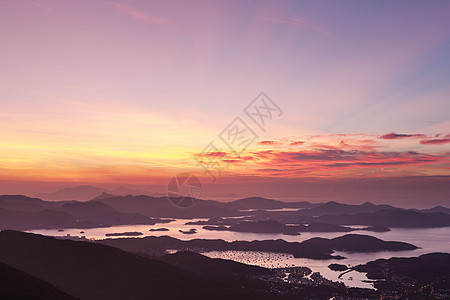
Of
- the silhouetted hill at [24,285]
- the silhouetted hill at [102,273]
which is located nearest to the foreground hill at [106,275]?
the silhouetted hill at [102,273]

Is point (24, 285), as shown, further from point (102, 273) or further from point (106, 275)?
point (102, 273)

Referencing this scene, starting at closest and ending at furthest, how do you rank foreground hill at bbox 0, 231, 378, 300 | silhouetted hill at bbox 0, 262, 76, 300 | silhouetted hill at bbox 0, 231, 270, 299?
1. silhouetted hill at bbox 0, 262, 76, 300
2. foreground hill at bbox 0, 231, 378, 300
3. silhouetted hill at bbox 0, 231, 270, 299

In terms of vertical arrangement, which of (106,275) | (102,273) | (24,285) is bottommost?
(106,275)

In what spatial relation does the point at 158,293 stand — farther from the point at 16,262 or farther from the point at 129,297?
the point at 16,262

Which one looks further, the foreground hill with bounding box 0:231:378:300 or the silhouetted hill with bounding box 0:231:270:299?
the silhouetted hill with bounding box 0:231:270:299

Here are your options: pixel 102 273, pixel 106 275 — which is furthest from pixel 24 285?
pixel 102 273

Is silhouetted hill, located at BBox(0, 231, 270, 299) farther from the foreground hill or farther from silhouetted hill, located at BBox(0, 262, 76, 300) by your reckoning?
silhouetted hill, located at BBox(0, 262, 76, 300)

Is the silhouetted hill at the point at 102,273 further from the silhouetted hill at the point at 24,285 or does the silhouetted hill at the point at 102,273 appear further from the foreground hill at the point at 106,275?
the silhouetted hill at the point at 24,285

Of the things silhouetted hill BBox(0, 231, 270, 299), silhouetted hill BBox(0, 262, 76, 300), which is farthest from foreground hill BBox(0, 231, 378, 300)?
silhouetted hill BBox(0, 262, 76, 300)

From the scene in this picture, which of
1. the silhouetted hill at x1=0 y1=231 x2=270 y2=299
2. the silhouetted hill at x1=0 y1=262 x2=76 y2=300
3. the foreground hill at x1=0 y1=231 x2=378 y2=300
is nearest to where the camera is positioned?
the silhouetted hill at x1=0 y1=262 x2=76 y2=300
